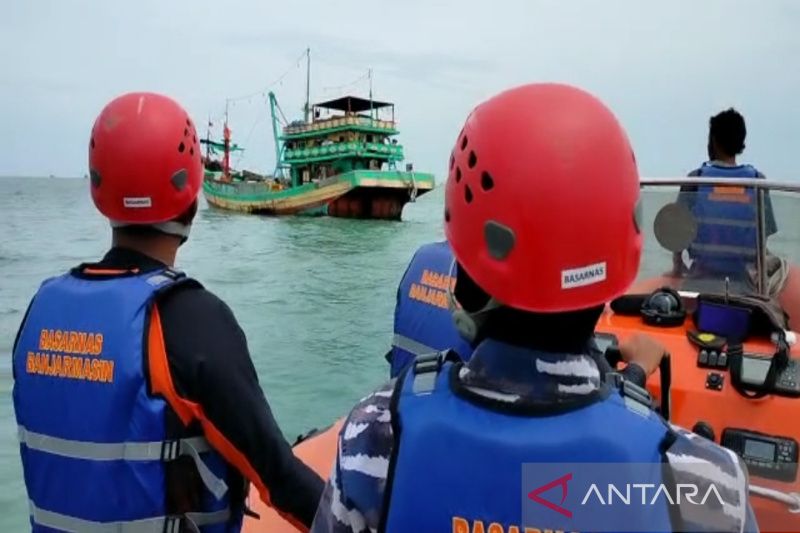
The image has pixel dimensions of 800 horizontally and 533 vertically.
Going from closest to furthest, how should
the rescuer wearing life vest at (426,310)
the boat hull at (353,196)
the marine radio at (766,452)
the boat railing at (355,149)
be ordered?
the marine radio at (766,452), the rescuer wearing life vest at (426,310), the boat hull at (353,196), the boat railing at (355,149)

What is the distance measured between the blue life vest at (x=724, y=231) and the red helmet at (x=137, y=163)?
80.9 inches

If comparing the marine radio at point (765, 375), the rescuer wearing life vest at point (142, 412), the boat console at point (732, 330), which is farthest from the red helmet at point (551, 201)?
the marine radio at point (765, 375)

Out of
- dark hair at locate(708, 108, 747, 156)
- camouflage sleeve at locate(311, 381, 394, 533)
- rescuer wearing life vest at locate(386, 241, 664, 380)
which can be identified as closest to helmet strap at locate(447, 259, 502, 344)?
camouflage sleeve at locate(311, 381, 394, 533)

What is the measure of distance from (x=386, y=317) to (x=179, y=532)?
357 inches

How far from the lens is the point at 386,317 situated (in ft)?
35.1

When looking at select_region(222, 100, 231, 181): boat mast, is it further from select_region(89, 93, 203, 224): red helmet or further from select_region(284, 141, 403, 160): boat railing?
select_region(89, 93, 203, 224): red helmet

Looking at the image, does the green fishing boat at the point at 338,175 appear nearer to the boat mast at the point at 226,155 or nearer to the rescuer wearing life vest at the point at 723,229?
the boat mast at the point at 226,155

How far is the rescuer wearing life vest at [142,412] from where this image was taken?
155cm

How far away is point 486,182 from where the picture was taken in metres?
1.10

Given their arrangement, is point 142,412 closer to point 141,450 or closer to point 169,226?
point 141,450

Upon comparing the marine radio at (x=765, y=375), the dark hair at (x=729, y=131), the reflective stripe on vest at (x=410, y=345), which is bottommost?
the reflective stripe on vest at (x=410, y=345)

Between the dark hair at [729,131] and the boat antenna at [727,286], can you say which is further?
the dark hair at [729,131]

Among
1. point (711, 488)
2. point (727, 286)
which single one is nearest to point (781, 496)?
point (727, 286)

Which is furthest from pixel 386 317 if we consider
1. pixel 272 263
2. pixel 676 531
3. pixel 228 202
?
pixel 228 202
